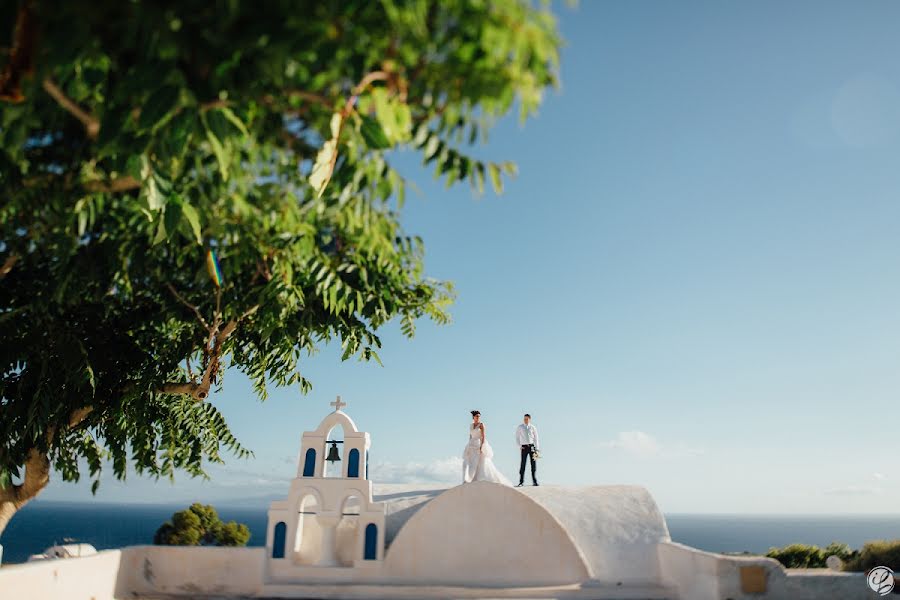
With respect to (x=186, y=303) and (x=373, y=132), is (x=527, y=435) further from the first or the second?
(x=373, y=132)

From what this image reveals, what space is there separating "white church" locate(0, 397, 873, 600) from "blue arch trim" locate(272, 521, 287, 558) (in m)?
0.02

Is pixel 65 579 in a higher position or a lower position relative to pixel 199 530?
higher

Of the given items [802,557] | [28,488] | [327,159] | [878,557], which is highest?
[327,159]

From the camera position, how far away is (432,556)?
12.7 m

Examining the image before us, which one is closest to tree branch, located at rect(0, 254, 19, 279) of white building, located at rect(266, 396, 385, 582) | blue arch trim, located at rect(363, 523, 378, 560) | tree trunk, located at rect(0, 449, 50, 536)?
tree trunk, located at rect(0, 449, 50, 536)

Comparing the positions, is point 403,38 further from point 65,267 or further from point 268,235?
point 65,267

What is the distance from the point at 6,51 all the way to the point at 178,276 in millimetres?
4948

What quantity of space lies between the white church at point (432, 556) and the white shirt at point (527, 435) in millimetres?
1856

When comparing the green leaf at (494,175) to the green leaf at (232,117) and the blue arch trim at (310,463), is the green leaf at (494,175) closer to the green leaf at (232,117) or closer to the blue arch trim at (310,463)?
the green leaf at (232,117)

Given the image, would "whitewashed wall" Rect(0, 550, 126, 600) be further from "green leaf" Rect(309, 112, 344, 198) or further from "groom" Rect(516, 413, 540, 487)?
"groom" Rect(516, 413, 540, 487)

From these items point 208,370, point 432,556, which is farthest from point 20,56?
point 432,556

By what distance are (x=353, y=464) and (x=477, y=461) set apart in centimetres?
320

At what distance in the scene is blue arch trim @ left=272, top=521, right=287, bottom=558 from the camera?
1252 centimetres

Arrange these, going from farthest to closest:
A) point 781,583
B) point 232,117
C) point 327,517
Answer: point 327,517 < point 781,583 < point 232,117
